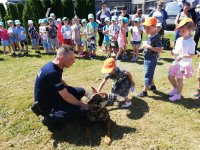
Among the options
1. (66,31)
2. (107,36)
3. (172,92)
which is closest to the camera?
(172,92)

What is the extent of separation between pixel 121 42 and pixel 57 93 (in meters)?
4.90

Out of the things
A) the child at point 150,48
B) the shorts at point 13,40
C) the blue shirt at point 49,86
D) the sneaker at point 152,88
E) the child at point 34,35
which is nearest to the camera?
the blue shirt at point 49,86

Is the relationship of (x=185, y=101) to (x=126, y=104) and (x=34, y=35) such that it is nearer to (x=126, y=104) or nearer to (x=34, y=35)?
(x=126, y=104)

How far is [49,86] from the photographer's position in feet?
13.3

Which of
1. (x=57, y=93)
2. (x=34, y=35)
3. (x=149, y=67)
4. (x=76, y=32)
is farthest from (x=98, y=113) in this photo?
(x=34, y=35)

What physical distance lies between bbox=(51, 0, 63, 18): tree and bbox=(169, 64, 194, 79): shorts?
1112cm

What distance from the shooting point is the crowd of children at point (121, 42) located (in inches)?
187

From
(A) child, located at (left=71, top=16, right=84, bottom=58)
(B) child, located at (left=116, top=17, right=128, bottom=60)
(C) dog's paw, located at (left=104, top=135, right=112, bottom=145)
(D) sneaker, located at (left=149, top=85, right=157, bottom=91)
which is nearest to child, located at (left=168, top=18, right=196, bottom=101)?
(D) sneaker, located at (left=149, top=85, right=157, bottom=91)

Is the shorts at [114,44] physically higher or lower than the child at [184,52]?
lower

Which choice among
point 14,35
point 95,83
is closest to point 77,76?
point 95,83

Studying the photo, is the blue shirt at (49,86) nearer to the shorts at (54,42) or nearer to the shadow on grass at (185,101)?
the shadow on grass at (185,101)

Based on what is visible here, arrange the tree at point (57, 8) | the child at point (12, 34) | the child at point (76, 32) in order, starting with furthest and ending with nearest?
1. the tree at point (57, 8)
2. the child at point (12, 34)
3. the child at point (76, 32)

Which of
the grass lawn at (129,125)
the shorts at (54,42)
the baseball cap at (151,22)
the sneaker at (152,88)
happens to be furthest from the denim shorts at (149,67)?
the shorts at (54,42)

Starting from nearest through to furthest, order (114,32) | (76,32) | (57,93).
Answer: (57,93), (114,32), (76,32)
